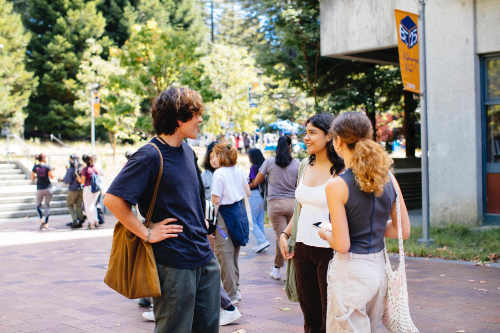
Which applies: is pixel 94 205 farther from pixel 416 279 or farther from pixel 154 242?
pixel 154 242

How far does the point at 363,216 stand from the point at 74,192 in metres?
12.3

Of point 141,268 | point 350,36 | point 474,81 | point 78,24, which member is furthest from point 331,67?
point 78,24

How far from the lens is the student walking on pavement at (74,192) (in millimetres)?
13891

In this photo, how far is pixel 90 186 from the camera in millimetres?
13500

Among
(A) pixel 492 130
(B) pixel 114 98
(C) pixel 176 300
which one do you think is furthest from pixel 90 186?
(B) pixel 114 98

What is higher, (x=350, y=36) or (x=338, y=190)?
(x=350, y=36)

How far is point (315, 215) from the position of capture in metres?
3.77

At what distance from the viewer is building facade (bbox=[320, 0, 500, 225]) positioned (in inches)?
403

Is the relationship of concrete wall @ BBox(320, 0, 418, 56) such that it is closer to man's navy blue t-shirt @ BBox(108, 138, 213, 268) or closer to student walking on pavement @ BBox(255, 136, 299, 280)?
student walking on pavement @ BBox(255, 136, 299, 280)

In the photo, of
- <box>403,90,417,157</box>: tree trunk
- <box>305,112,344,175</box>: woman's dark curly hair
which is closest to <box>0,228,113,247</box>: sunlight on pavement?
<box>305,112,344,175</box>: woman's dark curly hair

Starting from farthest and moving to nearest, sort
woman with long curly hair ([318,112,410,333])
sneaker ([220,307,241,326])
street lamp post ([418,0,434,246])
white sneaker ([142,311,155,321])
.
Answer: street lamp post ([418,0,434,246]), white sneaker ([142,311,155,321]), sneaker ([220,307,241,326]), woman with long curly hair ([318,112,410,333])

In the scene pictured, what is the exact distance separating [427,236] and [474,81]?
10.7 feet

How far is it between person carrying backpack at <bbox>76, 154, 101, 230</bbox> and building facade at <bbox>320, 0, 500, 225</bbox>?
7.85m

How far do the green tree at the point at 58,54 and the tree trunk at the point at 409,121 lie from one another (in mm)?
23025
